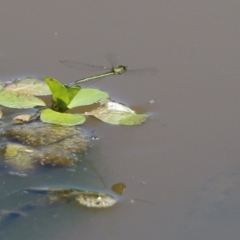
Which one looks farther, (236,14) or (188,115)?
(236,14)

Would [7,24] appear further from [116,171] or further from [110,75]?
[116,171]

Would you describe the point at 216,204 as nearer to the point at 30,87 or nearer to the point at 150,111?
the point at 150,111

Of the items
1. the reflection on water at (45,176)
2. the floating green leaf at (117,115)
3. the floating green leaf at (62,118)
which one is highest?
the floating green leaf at (117,115)

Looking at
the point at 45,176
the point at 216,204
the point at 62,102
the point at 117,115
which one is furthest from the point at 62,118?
the point at 216,204

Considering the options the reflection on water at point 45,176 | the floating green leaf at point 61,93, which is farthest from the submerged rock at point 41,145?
the floating green leaf at point 61,93

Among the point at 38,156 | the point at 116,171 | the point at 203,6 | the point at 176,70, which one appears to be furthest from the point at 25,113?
the point at 203,6

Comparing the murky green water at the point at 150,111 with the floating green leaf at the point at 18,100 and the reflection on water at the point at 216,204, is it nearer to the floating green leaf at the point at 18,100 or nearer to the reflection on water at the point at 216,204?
the reflection on water at the point at 216,204
